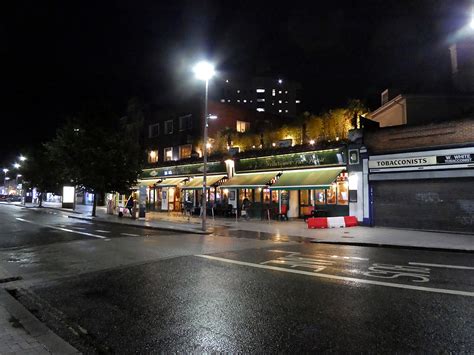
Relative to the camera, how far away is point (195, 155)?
37438 millimetres

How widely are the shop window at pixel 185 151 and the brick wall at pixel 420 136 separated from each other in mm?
23143

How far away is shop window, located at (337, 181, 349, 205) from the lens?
77.5 feet

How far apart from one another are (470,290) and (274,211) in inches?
800

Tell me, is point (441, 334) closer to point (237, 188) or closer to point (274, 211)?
point (274, 211)

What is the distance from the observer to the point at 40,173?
51.4m

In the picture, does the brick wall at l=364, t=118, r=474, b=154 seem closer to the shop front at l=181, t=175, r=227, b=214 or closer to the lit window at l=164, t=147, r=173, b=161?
the shop front at l=181, t=175, r=227, b=214

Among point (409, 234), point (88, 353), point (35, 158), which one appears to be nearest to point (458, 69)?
point (409, 234)

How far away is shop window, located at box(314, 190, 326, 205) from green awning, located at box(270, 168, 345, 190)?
63.8 inches

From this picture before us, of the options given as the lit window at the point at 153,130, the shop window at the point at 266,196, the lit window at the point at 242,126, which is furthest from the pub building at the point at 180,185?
the lit window at the point at 242,126

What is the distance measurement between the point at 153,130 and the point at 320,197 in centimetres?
2763

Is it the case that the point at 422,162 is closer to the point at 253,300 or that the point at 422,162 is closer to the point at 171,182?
the point at 253,300

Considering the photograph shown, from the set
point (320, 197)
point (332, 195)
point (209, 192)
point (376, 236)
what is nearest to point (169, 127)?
point (209, 192)

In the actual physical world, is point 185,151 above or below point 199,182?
above

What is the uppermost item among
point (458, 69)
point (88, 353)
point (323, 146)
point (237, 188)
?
point (458, 69)
